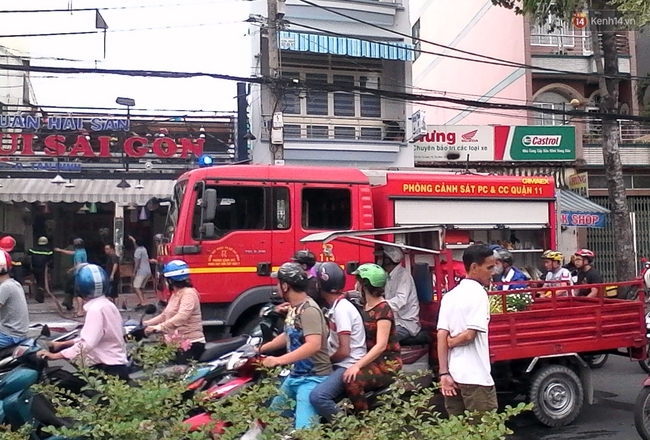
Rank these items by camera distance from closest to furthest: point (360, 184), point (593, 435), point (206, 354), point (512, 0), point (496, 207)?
point (206, 354) → point (593, 435) → point (360, 184) → point (496, 207) → point (512, 0)

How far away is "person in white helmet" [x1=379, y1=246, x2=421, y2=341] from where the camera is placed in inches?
260

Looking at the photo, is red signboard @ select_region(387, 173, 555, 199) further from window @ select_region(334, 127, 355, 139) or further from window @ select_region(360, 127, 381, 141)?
window @ select_region(360, 127, 381, 141)

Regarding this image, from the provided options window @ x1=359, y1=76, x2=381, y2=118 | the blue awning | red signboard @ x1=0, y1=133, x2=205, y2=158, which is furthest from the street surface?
red signboard @ x1=0, y1=133, x2=205, y2=158

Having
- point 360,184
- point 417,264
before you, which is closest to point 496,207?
point 360,184

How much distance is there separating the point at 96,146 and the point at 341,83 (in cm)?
655

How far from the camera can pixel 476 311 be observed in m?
4.39

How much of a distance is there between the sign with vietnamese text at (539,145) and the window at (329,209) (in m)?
10.9

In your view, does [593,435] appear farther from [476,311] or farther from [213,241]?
[213,241]

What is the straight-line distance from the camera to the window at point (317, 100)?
1847 cm

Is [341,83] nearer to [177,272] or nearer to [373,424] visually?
[177,272]

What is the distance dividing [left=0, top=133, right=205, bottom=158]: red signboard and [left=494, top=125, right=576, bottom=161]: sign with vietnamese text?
818cm

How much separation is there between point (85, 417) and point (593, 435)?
5012mm

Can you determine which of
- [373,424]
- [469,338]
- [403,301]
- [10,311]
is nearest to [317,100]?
[403,301]

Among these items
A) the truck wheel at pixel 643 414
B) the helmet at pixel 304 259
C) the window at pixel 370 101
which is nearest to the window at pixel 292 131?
the window at pixel 370 101
